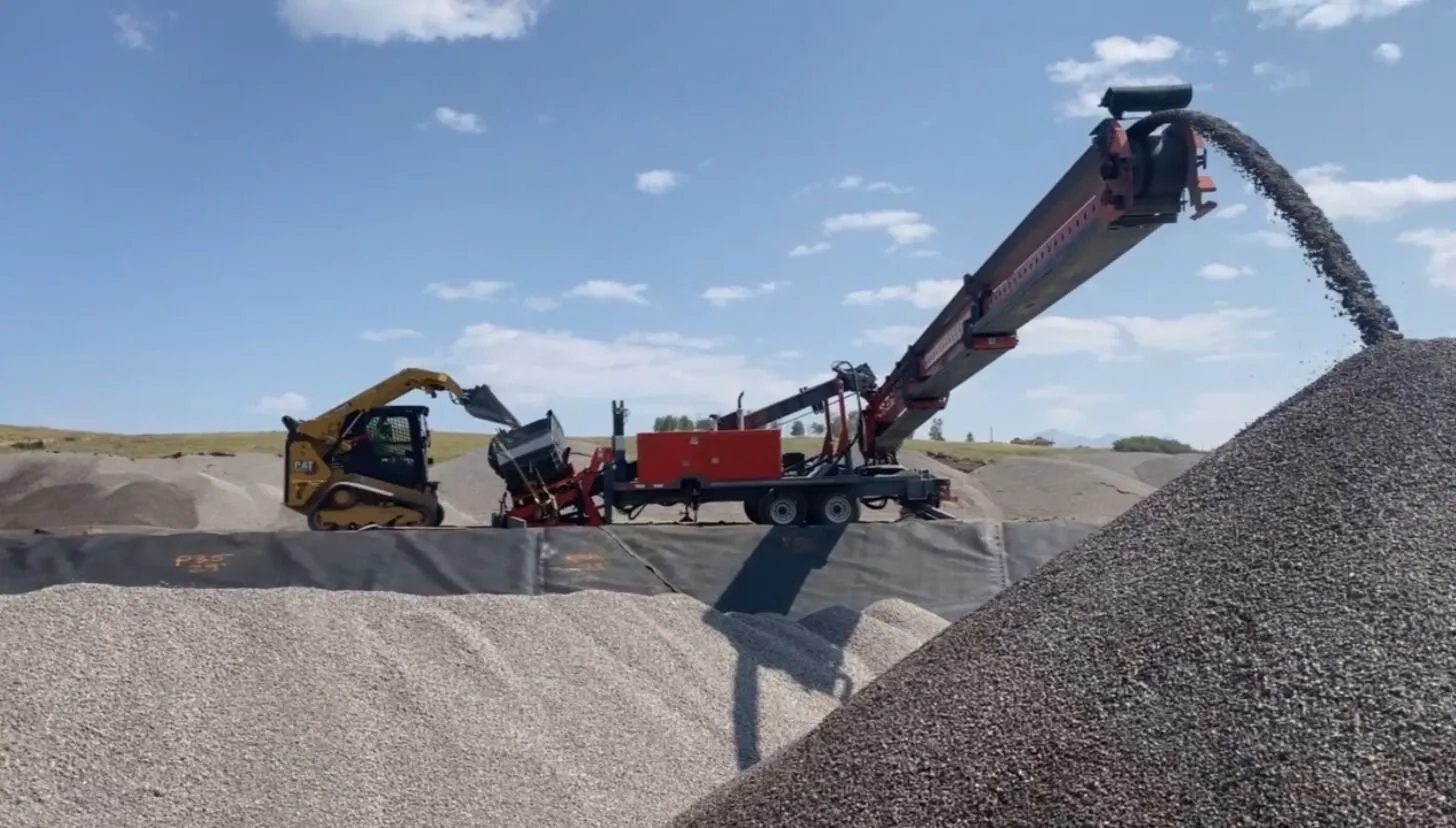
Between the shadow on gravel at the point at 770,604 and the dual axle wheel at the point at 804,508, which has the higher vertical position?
the dual axle wheel at the point at 804,508

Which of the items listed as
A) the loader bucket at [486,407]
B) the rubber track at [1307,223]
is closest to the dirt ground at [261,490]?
the loader bucket at [486,407]

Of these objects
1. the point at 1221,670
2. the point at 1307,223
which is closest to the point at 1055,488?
the point at 1307,223

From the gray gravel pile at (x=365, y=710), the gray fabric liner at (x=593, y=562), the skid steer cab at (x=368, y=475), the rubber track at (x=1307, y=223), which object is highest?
the rubber track at (x=1307, y=223)

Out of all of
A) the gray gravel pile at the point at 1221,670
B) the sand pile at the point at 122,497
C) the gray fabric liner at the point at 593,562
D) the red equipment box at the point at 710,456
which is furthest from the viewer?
the sand pile at the point at 122,497

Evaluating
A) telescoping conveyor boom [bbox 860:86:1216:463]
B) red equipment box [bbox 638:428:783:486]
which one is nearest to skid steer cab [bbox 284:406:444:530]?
red equipment box [bbox 638:428:783:486]

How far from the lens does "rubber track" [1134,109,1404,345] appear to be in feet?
17.9

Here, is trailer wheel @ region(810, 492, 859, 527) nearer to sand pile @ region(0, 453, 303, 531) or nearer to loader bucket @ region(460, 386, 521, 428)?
loader bucket @ region(460, 386, 521, 428)

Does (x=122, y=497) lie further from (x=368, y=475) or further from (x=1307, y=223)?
(x=1307, y=223)

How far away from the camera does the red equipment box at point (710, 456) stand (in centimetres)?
1324

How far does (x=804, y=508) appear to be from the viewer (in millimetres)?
13391

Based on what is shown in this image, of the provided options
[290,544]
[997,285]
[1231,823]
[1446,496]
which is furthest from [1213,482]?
[290,544]

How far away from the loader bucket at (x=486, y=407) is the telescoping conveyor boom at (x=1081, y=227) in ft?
17.5

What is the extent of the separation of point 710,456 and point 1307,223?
8151mm

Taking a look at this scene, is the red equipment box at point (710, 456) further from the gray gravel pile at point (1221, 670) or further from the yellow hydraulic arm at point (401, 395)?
the gray gravel pile at point (1221, 670)
